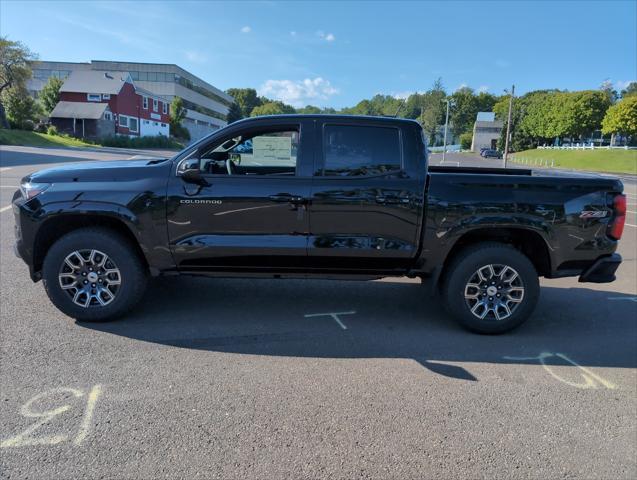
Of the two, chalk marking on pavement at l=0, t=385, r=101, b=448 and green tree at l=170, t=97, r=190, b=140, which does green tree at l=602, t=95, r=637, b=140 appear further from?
chalk marking on pavement at l=0, t=385, r=101, b=448

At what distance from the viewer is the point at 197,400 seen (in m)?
3.23

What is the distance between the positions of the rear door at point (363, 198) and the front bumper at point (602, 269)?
172 cm

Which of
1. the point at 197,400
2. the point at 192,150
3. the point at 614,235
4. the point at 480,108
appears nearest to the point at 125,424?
the point at 197,400

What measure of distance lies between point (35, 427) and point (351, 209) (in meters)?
2.89

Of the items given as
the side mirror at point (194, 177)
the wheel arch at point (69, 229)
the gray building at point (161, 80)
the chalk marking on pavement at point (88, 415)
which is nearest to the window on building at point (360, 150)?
the side mirror at point (194, 177)

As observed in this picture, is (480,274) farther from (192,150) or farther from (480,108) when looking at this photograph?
(480,108)

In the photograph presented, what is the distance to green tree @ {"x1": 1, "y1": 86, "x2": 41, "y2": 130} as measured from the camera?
48.7 meters

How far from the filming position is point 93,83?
5753cm

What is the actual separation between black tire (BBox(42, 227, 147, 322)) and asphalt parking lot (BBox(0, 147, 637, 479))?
0.47 ft

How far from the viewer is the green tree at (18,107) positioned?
48688 millimetres

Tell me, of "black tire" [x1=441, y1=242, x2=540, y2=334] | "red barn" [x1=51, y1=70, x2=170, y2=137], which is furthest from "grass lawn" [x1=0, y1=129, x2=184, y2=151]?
"black tire" [x1=441, y1=242, x2=540, y2=334]

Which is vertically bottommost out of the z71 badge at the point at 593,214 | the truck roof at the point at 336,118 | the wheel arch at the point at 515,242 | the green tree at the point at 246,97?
the wheel arch at the point at 515,242

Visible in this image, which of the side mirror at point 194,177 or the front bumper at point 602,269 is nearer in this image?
the side mirror at point 194,177

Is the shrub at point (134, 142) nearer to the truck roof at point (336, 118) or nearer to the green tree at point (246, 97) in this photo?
the truck roof at point (336, 118)
